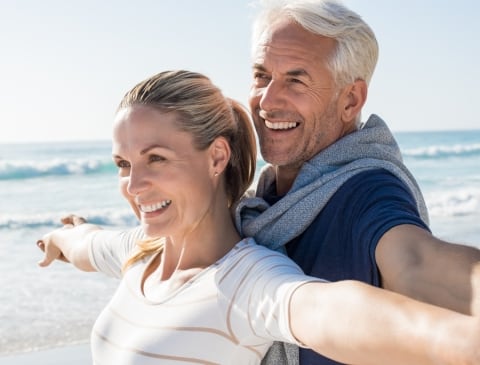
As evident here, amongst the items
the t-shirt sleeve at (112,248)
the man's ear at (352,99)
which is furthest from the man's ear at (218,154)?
the t-shirt sleeve at (112,248)

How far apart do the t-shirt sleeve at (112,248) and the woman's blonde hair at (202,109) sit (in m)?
0.49

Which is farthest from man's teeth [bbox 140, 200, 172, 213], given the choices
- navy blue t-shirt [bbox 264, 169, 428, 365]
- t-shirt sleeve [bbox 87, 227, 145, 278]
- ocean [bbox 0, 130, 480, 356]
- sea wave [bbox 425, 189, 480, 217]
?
sea wave [bbox 425, 189, 480, 217]

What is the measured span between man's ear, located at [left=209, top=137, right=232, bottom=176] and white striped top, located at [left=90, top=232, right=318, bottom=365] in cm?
21

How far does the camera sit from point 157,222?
6.59 feet

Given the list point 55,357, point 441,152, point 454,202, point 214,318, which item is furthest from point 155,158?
point 441,152

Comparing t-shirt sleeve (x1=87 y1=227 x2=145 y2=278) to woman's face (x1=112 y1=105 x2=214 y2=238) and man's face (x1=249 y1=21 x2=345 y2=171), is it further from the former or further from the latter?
man's face (x1=249 y1=21 x2=345 y2=171)

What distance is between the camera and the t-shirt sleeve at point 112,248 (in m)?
2.53

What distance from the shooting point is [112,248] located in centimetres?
261

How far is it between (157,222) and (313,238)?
40cm

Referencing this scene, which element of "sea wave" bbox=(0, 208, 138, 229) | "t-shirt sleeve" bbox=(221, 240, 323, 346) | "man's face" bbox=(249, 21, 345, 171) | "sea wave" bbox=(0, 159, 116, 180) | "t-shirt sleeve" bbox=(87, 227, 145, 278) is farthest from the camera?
"sea wave" bbox=(0, 159, 116, 180)

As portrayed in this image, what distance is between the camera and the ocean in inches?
222

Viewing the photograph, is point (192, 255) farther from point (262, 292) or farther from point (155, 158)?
point (262, 292)

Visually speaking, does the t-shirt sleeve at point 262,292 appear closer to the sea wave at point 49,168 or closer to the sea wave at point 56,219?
the sea wave at point 56,219

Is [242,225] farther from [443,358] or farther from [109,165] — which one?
[109,165]
